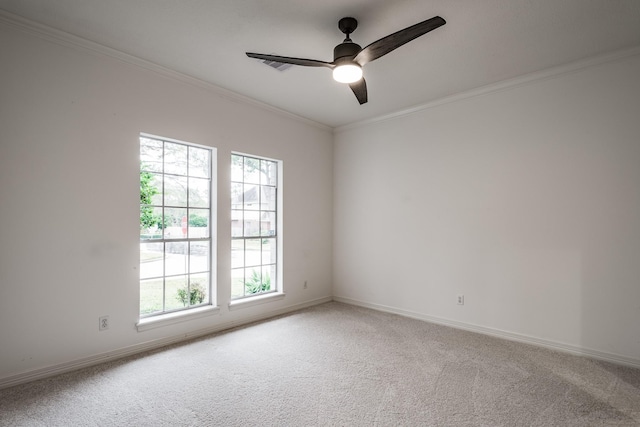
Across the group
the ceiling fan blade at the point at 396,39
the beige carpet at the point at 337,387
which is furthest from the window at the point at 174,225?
the ceiling fan blade at the point at 396,39

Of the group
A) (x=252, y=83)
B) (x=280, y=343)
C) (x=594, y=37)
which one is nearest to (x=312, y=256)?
(x=280, y=343)

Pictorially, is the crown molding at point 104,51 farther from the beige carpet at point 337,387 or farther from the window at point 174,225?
the beige carpet at point 337,387

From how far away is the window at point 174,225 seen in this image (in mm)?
3395

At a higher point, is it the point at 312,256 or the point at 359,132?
the point at 359,132

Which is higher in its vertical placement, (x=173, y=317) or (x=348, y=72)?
(x=348, y=72)

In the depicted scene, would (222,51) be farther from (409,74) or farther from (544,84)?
(544,84)

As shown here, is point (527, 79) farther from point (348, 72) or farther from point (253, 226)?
point (253, 226)

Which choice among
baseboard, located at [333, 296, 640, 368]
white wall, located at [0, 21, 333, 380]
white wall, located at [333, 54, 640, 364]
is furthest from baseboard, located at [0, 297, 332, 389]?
white wall, located at [333, 54, 640, 364]

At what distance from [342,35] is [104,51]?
2.16 m

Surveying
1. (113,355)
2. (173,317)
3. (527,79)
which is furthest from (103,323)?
(527,79)

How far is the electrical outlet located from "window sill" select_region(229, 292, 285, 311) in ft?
4.24

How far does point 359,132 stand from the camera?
508 centimetres

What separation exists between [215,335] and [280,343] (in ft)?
2.55

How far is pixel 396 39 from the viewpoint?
2193 millimetres
